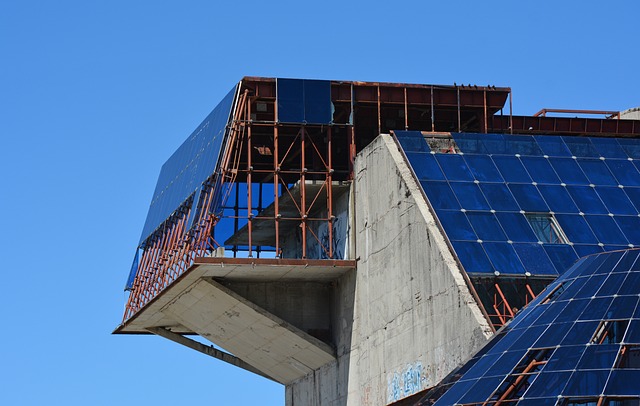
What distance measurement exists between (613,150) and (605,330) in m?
23.6

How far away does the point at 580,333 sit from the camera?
36844 millimetres

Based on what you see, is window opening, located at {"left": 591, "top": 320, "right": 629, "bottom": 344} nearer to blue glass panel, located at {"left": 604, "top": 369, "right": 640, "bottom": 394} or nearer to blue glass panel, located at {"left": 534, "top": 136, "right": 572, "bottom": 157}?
blue glass panel, located at {"left": 604, "top": 369, "right": 640, "bottom": 394}

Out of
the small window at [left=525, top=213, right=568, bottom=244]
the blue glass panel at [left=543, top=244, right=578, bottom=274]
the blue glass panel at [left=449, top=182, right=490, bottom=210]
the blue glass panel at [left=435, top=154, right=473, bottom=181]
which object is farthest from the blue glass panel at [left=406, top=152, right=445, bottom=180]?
the blue glass panel at [left=543, top=244, right=578, bottom=274]

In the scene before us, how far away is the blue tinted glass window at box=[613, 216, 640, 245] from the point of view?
53.0m

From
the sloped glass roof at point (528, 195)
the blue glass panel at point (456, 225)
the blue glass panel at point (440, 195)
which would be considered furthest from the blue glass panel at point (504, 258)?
the blue glass panel at point (440, 195)

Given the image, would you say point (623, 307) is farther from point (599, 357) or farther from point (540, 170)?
point (540, 170)

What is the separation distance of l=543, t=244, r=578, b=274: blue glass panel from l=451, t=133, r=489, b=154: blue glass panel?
6.69 metres

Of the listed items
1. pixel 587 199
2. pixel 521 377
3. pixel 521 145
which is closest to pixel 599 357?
pixel 521 377

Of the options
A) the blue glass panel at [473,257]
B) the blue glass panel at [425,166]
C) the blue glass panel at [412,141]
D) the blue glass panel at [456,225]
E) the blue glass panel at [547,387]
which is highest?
the blue glass panel at [412,141]

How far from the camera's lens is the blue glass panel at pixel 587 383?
33938 millimetres

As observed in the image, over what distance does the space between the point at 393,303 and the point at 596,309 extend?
56.1 feet

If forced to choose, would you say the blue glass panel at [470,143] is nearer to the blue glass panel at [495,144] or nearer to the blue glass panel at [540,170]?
the blue glass panel at [495,144]

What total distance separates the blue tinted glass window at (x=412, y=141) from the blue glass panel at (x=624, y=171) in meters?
6.98

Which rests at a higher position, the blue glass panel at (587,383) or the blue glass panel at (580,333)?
the blue glass panel at (580,333)
